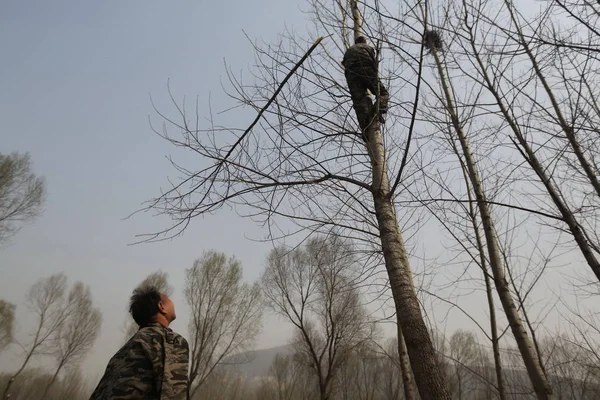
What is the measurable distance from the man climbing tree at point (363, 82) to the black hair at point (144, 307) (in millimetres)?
2004

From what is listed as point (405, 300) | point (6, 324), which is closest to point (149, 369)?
point (405, 300)

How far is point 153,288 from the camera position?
2404 millimetres

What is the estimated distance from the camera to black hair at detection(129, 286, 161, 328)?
2150 millimetres

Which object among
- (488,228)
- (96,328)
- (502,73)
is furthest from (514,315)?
(96,328)

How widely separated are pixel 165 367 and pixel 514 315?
3.19m

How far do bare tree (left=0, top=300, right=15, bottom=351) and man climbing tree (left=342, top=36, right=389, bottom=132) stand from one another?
87.3 feet

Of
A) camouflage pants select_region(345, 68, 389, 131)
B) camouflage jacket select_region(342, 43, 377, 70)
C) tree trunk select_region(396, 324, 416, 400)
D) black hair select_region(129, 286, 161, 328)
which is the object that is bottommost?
tree trunk select_region(396, 324, 416, 400)

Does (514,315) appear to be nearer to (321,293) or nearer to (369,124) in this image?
(369,124)

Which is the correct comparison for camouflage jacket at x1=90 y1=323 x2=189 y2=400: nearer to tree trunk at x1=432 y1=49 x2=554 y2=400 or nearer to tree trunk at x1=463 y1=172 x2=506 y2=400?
tree trunk at x1=432 y1=49 x2=554 y2=400

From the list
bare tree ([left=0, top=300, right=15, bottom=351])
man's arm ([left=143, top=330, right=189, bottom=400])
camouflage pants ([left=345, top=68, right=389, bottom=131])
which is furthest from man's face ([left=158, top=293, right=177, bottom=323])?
bare tree ([left=0, top=300, right=15, bottom=351])

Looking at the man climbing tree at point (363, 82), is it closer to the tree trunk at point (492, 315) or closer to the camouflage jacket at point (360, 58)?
the camouflage jacket at point (360, 58)

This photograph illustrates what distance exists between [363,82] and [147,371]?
252 centimetres

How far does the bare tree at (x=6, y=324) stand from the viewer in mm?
20031

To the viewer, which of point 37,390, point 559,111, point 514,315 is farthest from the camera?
point 37,390
